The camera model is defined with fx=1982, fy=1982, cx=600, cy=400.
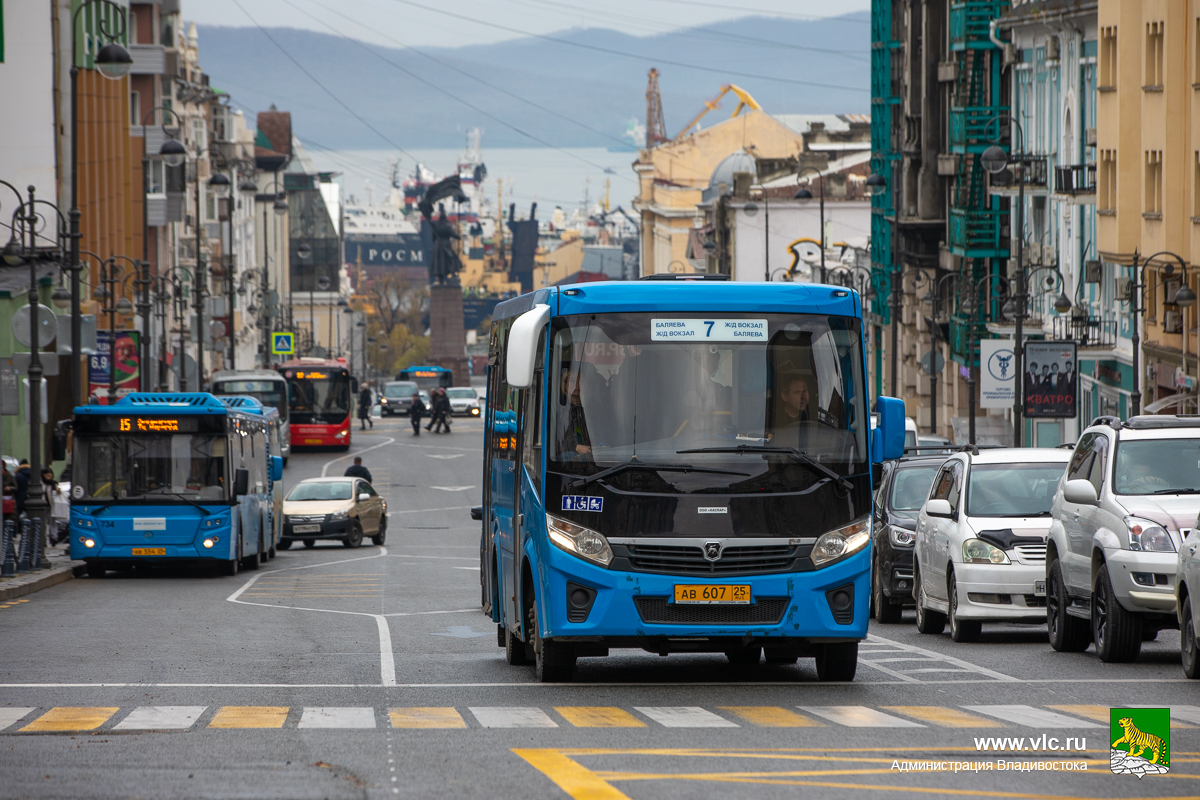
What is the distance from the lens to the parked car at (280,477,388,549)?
41.6 metres

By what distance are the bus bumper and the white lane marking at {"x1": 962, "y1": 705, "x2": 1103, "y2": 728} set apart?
49.8 inches

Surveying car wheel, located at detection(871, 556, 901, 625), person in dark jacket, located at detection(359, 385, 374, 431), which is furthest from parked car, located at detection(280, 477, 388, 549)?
person in dark jacket, located at detection(359, 385, 374, 431)

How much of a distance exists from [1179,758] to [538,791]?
3.28m

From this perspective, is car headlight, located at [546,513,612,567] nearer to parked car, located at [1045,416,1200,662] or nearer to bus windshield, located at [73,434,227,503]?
parked car, located at [1045,416,1200,662]

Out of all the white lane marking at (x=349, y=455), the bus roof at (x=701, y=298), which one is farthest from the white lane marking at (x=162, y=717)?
the white lane marking at (x=349, y=455)

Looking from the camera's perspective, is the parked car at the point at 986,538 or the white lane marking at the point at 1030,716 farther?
the parked car at the point at 986,538

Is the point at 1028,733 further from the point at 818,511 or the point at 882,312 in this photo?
the point at 882,312

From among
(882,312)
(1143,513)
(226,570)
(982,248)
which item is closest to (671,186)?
(882,312)

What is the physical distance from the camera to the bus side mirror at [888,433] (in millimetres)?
13492

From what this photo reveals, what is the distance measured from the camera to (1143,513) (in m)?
15.1

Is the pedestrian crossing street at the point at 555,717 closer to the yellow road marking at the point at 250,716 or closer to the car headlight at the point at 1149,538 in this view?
the yellow road marking at the point at 250,716

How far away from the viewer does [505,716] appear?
39.0ft

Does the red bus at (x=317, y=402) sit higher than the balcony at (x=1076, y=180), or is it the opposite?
the balcony at (x=1076, y=180)

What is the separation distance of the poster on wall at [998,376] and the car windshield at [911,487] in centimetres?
1886
